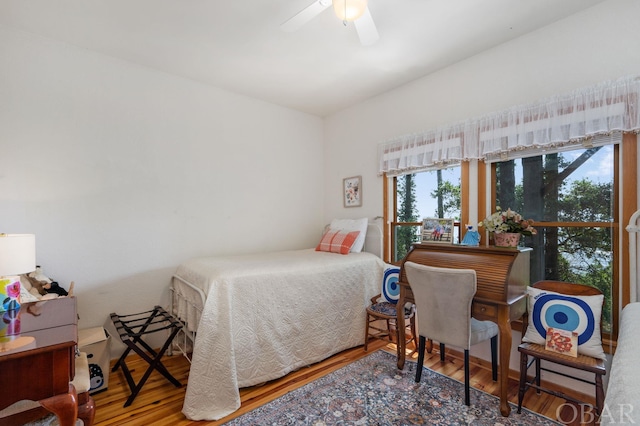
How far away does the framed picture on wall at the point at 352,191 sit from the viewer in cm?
379

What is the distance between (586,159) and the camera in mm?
2197

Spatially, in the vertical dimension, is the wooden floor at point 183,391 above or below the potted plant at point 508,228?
below

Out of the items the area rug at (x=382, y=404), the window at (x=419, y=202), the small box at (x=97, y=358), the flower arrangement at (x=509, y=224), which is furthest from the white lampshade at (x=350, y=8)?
the small box at (x=97, y=358)

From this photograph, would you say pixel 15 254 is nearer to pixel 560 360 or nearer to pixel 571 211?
pixel 560 360

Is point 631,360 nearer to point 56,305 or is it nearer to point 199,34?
point 56,305

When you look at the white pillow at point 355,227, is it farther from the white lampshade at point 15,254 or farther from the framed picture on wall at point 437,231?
the white lampshade at point 15,254

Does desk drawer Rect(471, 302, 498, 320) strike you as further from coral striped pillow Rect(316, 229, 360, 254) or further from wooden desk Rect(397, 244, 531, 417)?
coral striped pillow Rect(316, 229, 360, 254)

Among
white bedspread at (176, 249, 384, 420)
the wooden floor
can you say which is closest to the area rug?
the wooden floor

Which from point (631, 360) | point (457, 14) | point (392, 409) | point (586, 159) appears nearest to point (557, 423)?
point (392, 409)

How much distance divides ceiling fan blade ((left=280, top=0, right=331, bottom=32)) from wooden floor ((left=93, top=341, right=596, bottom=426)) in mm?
2509

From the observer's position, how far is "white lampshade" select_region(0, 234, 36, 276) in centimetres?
166

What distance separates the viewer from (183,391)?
7.32 feet

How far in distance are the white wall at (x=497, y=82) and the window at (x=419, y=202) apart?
10.9 inches

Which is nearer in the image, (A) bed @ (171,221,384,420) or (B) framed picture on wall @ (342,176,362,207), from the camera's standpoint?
(A) bed @ (171,221,384,420)
